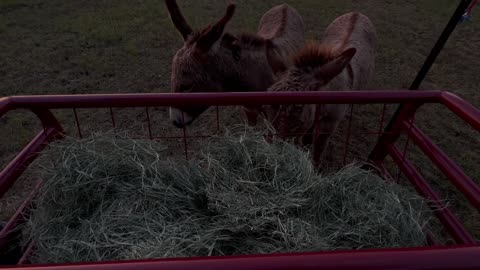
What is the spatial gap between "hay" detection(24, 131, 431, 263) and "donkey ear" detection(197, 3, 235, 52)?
1132 millimetres

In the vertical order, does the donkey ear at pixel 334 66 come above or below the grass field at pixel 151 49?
above

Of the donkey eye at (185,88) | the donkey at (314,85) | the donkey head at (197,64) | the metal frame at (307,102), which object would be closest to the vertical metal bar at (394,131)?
the metal frame at (307,102)

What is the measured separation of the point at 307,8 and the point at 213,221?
795 cm

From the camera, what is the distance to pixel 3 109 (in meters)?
1.73

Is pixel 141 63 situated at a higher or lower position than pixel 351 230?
lower

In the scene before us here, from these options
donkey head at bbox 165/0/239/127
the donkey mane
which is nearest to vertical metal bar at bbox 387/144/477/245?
the donkey mane

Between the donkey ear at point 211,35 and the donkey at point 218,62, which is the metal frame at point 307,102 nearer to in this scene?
the donkey at point 218,62

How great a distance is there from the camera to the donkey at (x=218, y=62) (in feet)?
10.1

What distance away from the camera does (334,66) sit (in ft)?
8.48

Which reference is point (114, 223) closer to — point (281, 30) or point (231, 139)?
point (231, 139)

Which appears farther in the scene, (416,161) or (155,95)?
(416,161)

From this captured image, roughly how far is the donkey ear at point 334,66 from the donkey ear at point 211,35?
0.86 metres

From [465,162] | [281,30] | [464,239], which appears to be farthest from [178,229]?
[465,162]

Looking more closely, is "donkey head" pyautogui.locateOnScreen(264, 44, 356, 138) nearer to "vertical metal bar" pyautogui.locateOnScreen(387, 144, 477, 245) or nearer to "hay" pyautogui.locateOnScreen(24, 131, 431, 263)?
"hay" pyautogui.locateOnScreen(24, 131, 431, 263)
